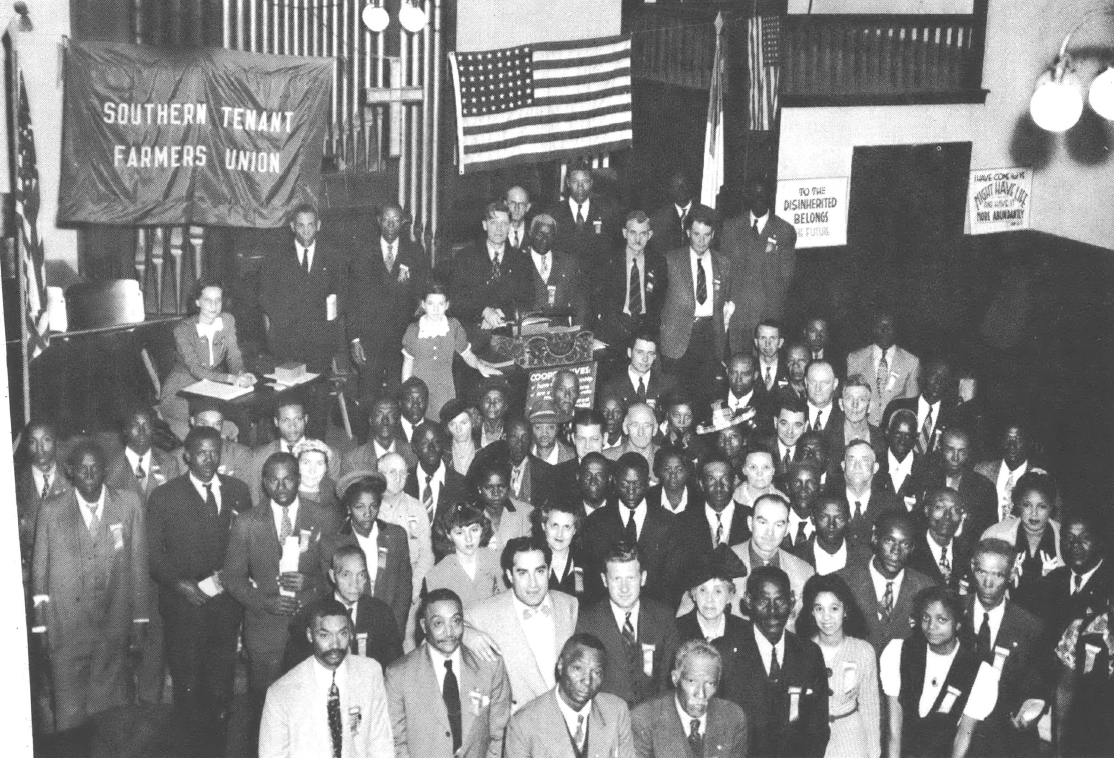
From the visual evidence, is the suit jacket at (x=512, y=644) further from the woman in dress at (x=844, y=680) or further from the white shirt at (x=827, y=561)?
the white shirt at (x=827, y=561)

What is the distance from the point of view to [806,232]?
42.9 feet

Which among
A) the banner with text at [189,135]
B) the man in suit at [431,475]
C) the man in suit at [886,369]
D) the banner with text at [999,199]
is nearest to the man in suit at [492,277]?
the banner with text at [189,135]

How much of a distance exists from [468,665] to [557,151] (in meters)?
6.77

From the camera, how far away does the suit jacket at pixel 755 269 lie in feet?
37.3

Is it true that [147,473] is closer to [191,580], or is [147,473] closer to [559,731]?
[191,580]

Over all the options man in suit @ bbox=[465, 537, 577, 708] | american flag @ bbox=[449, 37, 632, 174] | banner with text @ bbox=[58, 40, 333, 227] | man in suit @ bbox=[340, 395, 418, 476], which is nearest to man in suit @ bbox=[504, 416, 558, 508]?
man in suit @ bbox=[340, 395, 418, 476]

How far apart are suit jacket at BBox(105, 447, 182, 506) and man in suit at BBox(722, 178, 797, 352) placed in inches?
185

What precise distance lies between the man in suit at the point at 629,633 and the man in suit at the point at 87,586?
8.40 ft

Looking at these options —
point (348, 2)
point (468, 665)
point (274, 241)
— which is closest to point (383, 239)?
point (274, 241)

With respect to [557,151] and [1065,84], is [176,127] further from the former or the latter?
[1065,84]

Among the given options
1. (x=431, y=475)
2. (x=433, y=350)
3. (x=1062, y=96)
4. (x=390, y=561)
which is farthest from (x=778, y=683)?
(x=433, y=350)

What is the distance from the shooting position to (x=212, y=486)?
7.83 m

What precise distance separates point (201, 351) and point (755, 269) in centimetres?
439

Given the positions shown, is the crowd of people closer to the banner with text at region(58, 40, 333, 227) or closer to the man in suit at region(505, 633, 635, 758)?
the man in suit at region(505, 633, 635, 758)
